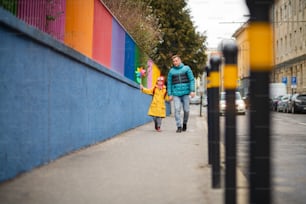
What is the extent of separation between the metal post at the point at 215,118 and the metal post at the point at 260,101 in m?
1.97

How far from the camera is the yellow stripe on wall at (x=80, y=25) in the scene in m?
6.17

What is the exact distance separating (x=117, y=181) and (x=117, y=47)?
20.6 ft

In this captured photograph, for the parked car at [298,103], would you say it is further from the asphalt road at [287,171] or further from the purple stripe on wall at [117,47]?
the asphalt road at [287,171]

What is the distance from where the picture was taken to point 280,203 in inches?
131

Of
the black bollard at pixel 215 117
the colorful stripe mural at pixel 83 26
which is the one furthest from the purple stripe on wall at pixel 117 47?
the black bollard at pixel 215 117

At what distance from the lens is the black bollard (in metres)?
3.84

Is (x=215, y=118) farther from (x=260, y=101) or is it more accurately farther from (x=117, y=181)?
(x=260, y=101)

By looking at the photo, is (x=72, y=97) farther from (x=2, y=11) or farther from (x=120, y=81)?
(x=120, y=81)

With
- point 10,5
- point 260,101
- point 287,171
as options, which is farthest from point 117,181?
point 260,101

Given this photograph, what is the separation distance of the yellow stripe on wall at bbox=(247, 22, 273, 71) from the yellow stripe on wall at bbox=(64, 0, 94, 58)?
4467mm

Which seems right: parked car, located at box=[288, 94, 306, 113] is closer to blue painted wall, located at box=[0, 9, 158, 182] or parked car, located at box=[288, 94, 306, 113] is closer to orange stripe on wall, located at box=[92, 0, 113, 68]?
orange stripe on wall, located at box=[92, 0, 113, 68]

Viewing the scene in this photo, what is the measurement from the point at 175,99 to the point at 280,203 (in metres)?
7.04

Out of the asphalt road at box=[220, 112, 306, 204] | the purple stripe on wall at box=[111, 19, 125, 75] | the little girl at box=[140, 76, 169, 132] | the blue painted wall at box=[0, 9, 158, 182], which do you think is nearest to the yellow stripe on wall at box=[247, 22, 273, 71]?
the asphalt road at box=[220, 112, 306, 204]

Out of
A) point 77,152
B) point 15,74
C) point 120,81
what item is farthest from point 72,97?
point 120,81
